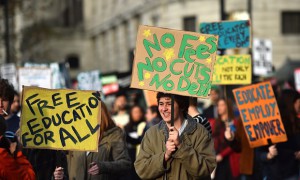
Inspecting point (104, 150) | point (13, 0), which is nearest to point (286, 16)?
point (13, 0)

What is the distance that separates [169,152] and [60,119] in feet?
4.38

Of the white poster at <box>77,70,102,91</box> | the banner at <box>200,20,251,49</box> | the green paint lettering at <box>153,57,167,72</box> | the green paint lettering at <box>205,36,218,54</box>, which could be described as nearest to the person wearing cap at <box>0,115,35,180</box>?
the green paint lettering at <box>153,57,167,72</box>

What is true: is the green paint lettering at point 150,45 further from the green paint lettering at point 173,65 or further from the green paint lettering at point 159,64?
the green paint lettering at point 173,65

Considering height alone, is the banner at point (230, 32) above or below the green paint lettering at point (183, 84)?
above

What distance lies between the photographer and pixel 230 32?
12039mm

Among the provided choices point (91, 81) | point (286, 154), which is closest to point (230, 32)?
point (286, 154)

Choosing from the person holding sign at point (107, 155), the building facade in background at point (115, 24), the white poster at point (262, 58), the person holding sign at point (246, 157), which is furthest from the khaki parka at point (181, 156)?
the white poster at point (262, 58)

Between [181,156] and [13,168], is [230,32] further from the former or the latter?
[13,168]

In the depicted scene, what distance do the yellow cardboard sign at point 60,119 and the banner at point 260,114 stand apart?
270 centimetres

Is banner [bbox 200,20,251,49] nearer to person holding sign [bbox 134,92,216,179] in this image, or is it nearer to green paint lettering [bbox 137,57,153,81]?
green paint lettering [bbox 137,57,153,81]

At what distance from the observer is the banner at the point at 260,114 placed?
996 cm

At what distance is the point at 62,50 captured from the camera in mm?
71750

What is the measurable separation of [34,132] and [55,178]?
0.47m

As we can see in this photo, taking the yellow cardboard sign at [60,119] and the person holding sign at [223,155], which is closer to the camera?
the yellow cardboard sign at [60,119]
